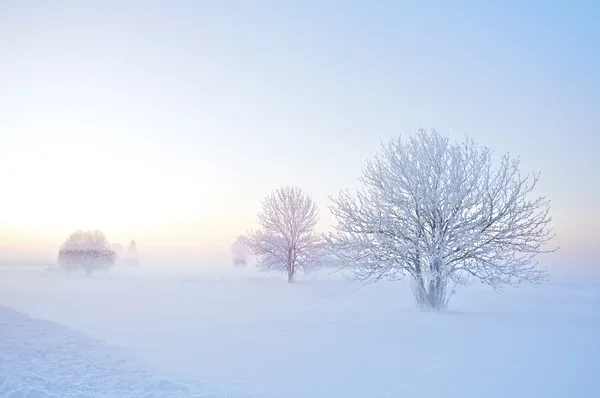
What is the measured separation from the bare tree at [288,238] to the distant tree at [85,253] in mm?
24663

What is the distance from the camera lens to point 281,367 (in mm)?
8680

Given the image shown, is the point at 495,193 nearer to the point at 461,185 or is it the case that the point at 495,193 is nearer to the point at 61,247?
the point at 461,185

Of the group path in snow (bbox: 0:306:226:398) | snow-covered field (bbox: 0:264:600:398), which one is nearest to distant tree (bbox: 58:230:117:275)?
snow-covered field (bbox: 0:264:600:398)

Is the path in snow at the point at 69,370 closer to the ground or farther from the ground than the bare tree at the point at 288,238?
closer to the ground

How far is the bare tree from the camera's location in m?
40.8

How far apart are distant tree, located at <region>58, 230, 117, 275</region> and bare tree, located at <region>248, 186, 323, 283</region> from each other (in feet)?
80.9

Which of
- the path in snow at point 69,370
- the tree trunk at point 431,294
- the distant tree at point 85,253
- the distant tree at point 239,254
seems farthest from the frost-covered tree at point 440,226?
the distant tree at point 239,254

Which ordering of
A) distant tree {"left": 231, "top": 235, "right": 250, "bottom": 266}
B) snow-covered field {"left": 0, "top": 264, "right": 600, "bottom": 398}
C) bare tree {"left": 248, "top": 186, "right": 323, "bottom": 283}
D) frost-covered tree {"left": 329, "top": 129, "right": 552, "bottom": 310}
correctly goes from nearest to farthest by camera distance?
snow-covered field {"left": 0, "top": 264, "right": 600, "bottom": 398} < frost-covered tree {"left": 329, "top": 129, "right": 552, "bottom": 310} < bare tree {"left": 248, "top": 186, "right": 323, "bottom": 283} < distant tree {"left": 231, "top": 235, "right": 250, "bottom": 266}

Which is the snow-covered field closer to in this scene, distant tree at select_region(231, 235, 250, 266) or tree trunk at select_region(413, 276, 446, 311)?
tree trunk at select_region(413, 276, 446, 311)

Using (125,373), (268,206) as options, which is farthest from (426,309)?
(268,206)

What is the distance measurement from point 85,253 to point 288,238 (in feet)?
96.8

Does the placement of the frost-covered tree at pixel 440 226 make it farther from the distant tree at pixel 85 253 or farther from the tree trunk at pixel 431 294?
the distant tree at pixel 85 253

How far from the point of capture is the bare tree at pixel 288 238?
134 feet

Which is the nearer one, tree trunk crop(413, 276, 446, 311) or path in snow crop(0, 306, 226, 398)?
path in snow crop(0, 306, 226, 398)
